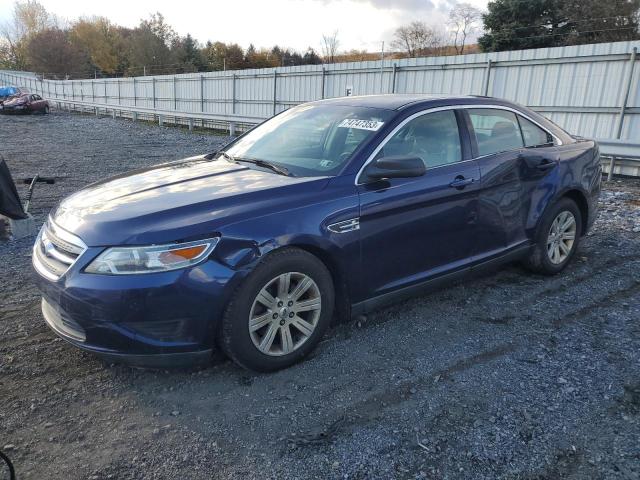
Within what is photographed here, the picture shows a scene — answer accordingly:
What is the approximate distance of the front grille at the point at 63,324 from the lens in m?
2.94

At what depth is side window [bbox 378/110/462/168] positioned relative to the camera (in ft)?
12.4

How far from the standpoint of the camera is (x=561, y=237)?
4941 mm

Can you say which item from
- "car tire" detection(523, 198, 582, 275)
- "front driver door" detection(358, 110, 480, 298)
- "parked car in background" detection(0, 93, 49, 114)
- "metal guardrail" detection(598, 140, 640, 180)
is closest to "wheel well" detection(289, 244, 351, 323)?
"front driver door" detection(358, 110, 480, 298)

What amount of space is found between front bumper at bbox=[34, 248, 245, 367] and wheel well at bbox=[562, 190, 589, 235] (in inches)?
143

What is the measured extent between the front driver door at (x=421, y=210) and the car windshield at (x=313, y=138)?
21 cm

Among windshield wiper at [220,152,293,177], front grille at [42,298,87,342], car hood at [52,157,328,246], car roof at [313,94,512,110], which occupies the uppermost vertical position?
car roof at [313,94,512,110]

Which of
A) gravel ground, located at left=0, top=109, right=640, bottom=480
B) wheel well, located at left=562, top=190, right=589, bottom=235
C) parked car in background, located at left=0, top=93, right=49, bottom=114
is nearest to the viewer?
gravel ground, located at left=0, top=109, right=640, bottom=480

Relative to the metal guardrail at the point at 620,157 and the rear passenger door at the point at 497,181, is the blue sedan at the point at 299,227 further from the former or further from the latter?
the metal guardrail at the point at 620,157

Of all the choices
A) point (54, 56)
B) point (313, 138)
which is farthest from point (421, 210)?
point (54, 56)

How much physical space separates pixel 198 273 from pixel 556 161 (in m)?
3.52

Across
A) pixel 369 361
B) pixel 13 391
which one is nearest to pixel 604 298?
pixel 369 361

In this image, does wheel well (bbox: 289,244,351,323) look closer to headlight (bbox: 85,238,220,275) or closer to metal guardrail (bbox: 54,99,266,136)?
headlight (bbox: 85,238,220,275)

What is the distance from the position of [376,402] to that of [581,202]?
133 inches

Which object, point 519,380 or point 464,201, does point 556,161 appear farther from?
point 519,380
